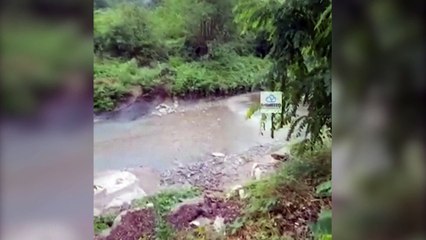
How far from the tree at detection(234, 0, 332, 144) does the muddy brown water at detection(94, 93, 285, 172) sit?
100 millimetres

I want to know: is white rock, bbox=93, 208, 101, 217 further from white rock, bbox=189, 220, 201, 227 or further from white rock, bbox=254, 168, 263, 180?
white rock, bbox=254, 168, 263, 180

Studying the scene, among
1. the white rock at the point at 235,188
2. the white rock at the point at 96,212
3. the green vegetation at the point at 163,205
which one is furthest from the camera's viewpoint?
the white rock at the point at 235,188

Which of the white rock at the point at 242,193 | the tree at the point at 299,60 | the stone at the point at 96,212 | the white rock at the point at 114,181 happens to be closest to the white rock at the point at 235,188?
the white rock at the point at 242,193

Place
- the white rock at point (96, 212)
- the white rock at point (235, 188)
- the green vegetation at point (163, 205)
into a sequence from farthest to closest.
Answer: the white rock at point (235, 188)
the green vegetation at point (163, 205)
the white rock at point (96, 212)

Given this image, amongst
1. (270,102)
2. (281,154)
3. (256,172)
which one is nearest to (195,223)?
(256,172)

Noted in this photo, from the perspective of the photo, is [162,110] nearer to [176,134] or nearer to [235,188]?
[176,134]

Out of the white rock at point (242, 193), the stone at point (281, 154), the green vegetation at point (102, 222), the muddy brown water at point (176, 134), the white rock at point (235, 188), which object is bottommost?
the green vegetation at point (102, 222)

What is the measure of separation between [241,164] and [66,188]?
0.62m

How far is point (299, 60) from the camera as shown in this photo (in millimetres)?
1808

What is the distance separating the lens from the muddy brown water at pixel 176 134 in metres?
1.57

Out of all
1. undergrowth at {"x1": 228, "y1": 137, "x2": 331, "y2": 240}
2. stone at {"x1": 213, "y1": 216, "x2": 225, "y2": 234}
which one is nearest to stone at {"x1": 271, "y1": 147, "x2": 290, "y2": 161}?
undergrowth at {"x1": 228, "y1": 137, "x2": 331, "y2": 240}

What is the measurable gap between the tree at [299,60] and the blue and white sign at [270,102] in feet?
0.07

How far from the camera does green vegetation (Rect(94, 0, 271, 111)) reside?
1.56 metres

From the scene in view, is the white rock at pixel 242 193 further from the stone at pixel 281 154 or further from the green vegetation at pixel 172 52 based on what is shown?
the green vegetation at pixel 172 52
